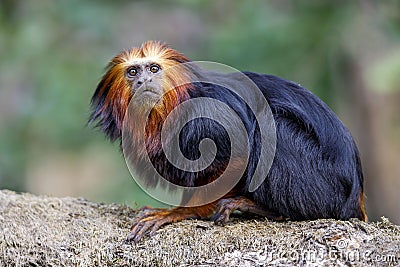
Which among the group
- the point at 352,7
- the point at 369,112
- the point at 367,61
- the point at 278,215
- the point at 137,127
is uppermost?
the point at 352,7

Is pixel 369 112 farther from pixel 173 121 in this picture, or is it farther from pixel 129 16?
pixel 173 121

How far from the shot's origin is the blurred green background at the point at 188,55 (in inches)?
288

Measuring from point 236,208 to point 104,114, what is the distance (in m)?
0.97

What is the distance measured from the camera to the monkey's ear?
3689 mm

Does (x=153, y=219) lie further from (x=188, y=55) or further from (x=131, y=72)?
(x=188, y=55)

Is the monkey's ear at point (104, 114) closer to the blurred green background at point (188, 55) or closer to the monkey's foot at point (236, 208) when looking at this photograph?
the monkey's foot at point (236, 208)

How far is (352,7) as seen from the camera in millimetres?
7332

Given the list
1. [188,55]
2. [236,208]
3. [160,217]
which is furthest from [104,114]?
[188,55]

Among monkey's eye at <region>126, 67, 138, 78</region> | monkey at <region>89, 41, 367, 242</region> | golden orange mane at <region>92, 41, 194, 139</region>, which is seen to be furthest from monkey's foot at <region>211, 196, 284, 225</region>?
monkey's eye at <region>126, 67, 138, 78</region>

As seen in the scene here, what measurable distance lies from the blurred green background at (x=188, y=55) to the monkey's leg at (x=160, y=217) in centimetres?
287

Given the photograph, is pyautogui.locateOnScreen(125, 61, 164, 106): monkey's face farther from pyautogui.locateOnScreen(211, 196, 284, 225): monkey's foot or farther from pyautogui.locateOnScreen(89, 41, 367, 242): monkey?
pyautogui.locateOnScreen(211, 196, 284, 225): monkey's foot

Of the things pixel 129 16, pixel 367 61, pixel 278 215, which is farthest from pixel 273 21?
pixel 278 215

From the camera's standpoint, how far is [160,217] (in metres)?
3.45

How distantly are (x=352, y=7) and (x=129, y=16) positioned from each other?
13.1 ft
